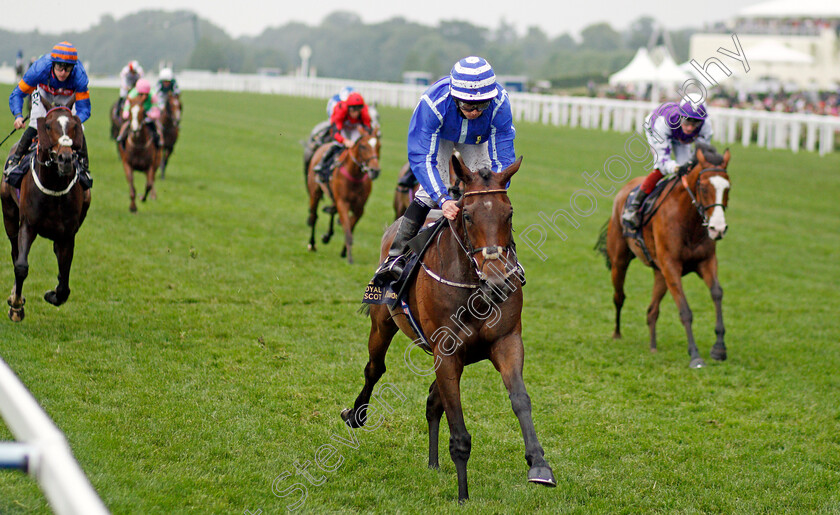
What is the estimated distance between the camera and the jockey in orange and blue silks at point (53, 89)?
7.73 m

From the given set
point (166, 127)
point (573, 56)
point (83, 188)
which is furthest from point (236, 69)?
point (83, 188)

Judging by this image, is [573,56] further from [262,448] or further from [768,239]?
[262,448]

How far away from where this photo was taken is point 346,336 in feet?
27.6

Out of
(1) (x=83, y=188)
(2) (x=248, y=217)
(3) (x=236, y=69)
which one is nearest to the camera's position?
(1) (x=83, y=188)

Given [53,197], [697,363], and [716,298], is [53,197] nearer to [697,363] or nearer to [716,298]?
[697,363]

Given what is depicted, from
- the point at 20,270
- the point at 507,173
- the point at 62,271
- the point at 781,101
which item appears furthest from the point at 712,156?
the point at 781,101

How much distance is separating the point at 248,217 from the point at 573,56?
7719cm

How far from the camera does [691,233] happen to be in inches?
332

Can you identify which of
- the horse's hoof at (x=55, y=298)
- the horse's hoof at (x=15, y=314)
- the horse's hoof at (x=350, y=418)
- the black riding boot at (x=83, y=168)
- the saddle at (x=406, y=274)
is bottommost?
the horse's hoof at (x=350, y=418)

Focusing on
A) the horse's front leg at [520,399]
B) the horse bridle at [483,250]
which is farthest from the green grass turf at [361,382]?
the horse bridle at [483,250]

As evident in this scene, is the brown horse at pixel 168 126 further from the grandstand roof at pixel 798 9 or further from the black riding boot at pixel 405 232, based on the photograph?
the grandstand roof at pixel 798 9

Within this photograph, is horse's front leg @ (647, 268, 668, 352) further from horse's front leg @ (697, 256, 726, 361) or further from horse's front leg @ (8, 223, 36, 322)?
horse's front leg @ (8, 223, 36, 322)

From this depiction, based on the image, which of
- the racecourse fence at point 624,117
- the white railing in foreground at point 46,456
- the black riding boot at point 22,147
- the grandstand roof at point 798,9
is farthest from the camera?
the grandstand roof at point 798,9

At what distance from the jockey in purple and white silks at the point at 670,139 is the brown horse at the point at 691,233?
0.62ft
